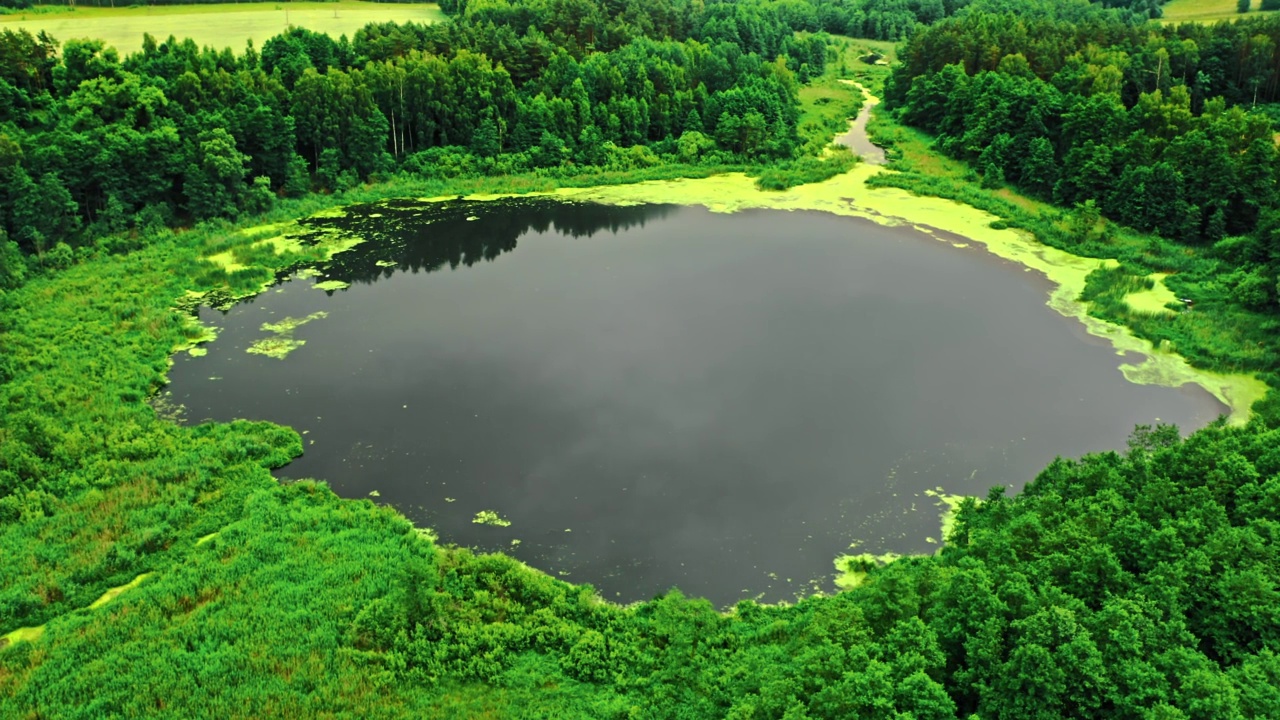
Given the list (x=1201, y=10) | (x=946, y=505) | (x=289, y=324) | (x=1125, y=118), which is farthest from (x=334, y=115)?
(x=1201, y=10)

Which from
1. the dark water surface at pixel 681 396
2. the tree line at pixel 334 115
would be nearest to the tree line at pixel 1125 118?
the dark water surface at pixel 681 396

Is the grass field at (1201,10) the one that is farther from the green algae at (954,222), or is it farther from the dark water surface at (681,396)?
the dark water surface at (681,396)

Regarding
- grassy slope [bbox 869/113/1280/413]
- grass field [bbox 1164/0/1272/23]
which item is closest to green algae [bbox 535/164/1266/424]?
grassy slope [bbox 869/113/1280/413]

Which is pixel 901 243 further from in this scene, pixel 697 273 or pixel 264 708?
pixel 264 708

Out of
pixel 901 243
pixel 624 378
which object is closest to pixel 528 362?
pixel 624 378

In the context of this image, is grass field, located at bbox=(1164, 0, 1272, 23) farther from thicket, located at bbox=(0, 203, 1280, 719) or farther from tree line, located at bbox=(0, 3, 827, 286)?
thicket, located at bbox=(0, 203, 1280, 719)
